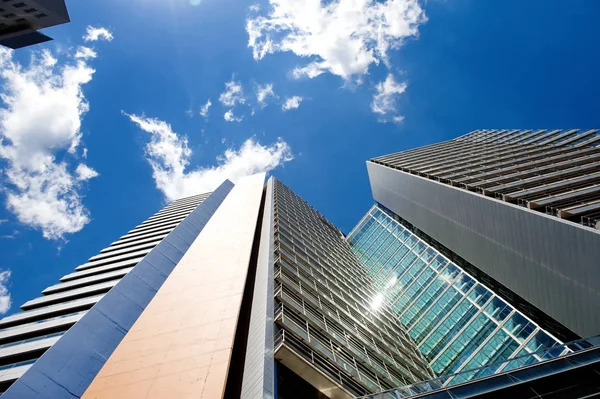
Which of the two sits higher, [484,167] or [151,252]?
[484,167]

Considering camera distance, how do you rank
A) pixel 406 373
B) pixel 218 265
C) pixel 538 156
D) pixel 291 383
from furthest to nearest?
1. pixel 538 156
2. pixel 218 265
3. pixel 406 373
4. pixel 291 383

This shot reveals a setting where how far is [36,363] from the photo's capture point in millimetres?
14453

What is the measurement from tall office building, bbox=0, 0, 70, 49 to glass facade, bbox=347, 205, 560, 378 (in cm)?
3335

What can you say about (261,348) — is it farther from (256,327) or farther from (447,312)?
(447,312)

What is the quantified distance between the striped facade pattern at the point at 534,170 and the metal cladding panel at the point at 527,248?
1106 mm

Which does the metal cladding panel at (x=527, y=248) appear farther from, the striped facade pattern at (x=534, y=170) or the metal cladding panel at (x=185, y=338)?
the metal cladding panel at (x=185, y=338)

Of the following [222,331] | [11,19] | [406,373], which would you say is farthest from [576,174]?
[11,19]

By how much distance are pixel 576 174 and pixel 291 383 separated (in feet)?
88.7

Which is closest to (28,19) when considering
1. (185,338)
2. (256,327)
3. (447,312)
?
(185,338)

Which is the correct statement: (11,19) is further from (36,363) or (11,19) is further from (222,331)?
(222,331)

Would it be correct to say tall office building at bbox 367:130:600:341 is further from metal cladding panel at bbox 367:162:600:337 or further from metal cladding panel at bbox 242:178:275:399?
metal cladding panel at bbox 242:178:275:399

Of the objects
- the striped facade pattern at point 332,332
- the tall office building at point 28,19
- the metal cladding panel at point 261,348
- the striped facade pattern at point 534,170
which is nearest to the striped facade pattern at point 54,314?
the metal cladding panel at point 261,348

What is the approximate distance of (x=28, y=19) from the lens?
2608 centimetres

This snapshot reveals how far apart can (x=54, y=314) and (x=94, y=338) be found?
5.73 metres
